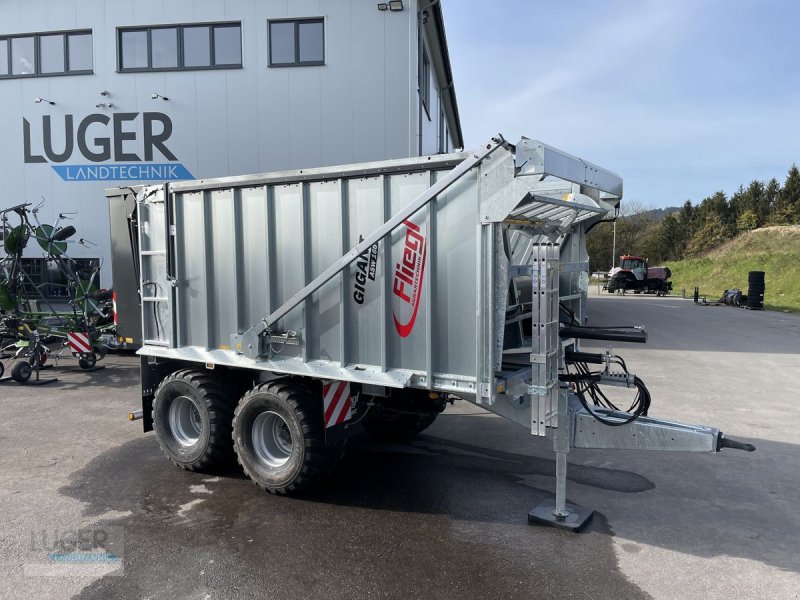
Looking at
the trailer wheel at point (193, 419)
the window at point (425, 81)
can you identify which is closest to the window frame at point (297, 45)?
the window at point (425, 81)

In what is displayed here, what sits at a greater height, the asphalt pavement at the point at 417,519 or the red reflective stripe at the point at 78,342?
the red reflective stripe at the point at 78,342

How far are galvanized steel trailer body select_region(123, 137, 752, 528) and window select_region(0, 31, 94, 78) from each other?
11275 millimetres

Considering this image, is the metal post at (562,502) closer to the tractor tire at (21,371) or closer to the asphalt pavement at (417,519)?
the asphalt pavement at (417,519)

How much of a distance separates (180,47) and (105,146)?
3.09 metres

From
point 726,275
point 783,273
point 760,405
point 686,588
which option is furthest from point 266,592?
point 726,275

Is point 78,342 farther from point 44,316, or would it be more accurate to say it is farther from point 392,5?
point 392,5

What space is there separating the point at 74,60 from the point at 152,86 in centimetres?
222

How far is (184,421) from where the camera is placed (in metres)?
6.30

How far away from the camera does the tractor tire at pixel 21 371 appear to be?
10273 mm

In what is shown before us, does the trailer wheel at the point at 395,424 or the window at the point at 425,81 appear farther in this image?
the window at the point at 425,81

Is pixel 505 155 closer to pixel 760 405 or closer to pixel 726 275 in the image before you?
pixel 760 405

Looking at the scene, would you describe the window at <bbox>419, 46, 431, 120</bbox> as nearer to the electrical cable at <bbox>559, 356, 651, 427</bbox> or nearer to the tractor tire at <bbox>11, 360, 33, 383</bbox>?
the tractor tire at <bbox>11, 360, 33, 383</bbox>

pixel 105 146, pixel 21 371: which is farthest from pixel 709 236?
pixel 21 371

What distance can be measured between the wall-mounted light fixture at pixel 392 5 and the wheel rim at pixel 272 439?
35.1 feet
